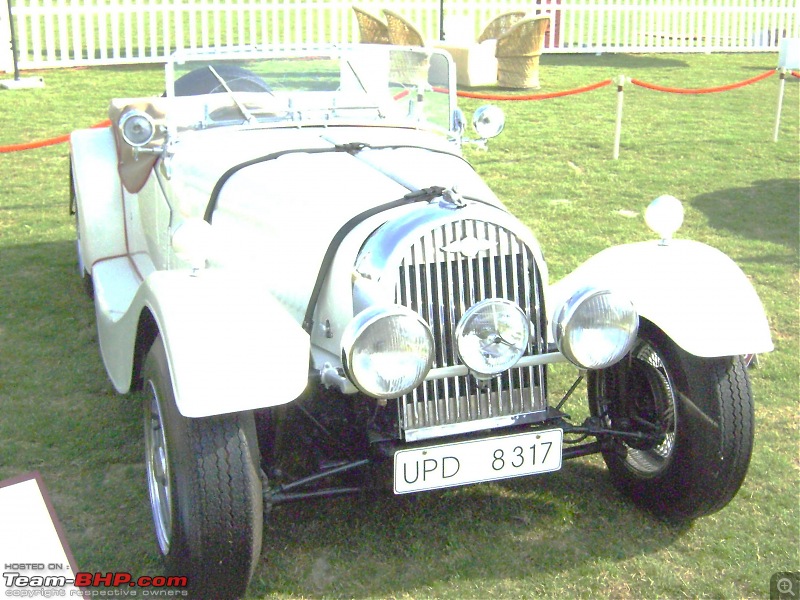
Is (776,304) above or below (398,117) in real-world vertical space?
below

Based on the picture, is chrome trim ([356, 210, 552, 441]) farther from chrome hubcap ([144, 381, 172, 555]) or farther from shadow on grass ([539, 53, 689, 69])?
shadow on grass ([539, 53, 689, 69])

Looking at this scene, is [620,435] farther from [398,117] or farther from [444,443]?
[398,117]

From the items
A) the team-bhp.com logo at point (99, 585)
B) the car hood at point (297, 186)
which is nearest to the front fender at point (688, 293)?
the car hood at point (297, 186)

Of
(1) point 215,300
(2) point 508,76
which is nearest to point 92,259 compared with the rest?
(1) point 215,300

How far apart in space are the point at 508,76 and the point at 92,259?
8738 millimetres

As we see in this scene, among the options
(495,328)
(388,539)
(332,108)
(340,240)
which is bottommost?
(388,539)

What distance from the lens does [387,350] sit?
8.50ft

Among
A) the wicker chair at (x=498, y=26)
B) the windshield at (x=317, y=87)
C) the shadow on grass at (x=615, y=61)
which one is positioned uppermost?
the wicker chair at (x=498, y=26)

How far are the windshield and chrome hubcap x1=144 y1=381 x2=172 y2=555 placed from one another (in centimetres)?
154

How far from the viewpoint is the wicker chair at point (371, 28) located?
42.2ft

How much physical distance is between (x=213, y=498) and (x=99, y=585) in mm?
645

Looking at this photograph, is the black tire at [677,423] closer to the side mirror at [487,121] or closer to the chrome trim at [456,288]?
the chrome trim at [456,288]

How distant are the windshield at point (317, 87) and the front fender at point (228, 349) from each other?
149 centimetres

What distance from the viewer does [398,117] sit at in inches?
168
